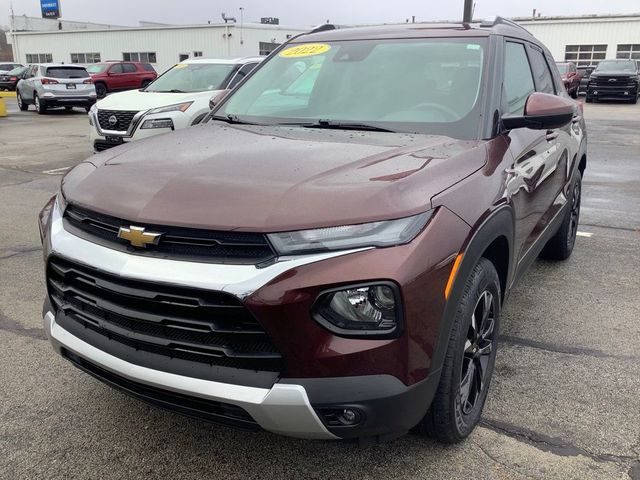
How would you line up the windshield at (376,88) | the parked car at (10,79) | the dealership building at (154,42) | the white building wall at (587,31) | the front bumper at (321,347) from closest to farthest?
the front bumper at (321,347) < the windshield at (376,88) < the parked car at (10,79) < the white building wall at (587,31) < the dealership building at (154,42)

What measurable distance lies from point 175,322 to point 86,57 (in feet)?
165

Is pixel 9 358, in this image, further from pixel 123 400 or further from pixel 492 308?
pixel 492 308

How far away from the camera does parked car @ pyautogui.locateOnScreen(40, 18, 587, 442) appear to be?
190 centimetres

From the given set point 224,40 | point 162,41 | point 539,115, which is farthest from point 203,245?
point 162,41

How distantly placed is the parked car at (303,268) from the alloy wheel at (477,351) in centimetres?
1

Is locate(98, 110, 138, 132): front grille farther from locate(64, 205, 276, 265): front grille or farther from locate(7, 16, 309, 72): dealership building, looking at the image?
locate(7, 16, 309, 72): dealership building

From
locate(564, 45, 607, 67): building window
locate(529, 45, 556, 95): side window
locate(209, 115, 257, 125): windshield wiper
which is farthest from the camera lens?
locate(564, 45, 607, 67): building window

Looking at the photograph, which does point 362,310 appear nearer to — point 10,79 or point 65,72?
point 65,72

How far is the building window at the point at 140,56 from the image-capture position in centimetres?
4253

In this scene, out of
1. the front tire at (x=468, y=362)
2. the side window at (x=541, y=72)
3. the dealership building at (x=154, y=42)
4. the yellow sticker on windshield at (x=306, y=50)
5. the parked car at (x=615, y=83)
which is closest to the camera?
the front tire at (x=468, y=362)

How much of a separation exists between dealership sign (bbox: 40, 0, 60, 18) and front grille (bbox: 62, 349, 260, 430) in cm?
6041

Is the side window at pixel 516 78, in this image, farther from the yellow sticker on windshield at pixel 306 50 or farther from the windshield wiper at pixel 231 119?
the windshield wiper at pixel 231 119

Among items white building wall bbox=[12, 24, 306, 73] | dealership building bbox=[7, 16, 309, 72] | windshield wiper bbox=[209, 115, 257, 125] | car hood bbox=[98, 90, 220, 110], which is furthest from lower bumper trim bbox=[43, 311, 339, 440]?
white building wall bbox=[12, 24, 306, 73]

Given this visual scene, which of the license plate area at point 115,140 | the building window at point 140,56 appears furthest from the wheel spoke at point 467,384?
the building window at point 140,56
